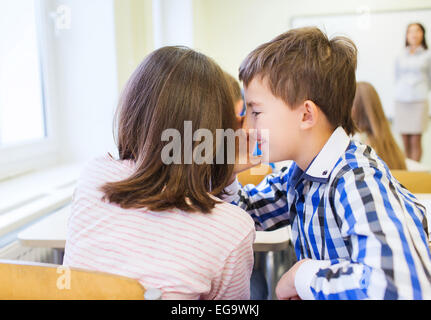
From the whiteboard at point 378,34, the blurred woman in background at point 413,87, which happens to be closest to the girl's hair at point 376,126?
the blurred woman in background at point 413,87

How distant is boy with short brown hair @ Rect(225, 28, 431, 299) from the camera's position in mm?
601

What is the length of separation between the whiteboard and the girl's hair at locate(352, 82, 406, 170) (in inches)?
94.4

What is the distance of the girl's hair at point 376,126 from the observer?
182 centimetres

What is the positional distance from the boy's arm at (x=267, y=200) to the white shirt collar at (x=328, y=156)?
21cm

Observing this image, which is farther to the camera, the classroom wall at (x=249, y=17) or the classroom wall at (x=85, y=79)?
the classroom wall at (x=249, y=17)

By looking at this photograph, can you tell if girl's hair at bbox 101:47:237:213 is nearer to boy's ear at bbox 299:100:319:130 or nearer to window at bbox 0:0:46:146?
boy's ear at bbox 299:100:319:130

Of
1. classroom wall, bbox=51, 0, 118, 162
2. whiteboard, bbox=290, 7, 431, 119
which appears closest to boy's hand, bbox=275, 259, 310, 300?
classroom wall, bbox=51, 0, 118, 162

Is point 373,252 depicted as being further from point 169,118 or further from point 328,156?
point 169,118

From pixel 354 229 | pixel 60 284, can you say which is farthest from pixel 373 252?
pixel 60 284

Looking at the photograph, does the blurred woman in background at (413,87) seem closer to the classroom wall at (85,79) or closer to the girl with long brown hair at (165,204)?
the classroom wall at (85,79)

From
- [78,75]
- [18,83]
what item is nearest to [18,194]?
[18,83]

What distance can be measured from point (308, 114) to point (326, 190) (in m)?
0.20

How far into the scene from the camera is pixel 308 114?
90cm

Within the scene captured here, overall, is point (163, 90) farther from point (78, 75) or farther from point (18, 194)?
point (78, 75)
